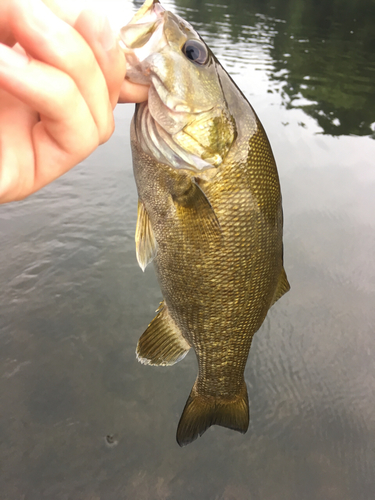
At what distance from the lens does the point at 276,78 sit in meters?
5.05

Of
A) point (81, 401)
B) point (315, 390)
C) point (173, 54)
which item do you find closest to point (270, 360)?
point (315, 390)

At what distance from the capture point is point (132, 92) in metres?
0.69

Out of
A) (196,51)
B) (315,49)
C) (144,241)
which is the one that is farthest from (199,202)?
(315,49)

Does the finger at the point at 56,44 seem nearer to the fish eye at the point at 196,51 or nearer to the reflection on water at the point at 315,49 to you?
the fish eye at the point at 196,51

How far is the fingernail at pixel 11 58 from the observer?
344mm

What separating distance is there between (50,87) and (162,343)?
98 centimetres

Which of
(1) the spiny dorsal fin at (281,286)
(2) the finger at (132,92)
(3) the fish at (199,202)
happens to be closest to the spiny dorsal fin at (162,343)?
(3) the fish at (199,202)

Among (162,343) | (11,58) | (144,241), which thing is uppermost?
(11,58)

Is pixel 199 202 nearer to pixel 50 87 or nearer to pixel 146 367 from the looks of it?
pixel 50 87

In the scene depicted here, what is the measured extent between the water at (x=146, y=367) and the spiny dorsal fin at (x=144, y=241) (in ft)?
1.89

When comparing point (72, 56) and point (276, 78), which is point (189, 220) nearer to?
point (72, 56)

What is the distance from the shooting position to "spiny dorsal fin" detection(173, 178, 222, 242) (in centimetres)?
86

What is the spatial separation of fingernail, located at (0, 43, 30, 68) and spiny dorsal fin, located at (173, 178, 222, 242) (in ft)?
1.77

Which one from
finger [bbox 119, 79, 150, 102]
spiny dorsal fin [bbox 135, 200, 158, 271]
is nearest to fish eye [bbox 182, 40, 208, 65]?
finger [bbox 119, 79, 150, 102]
